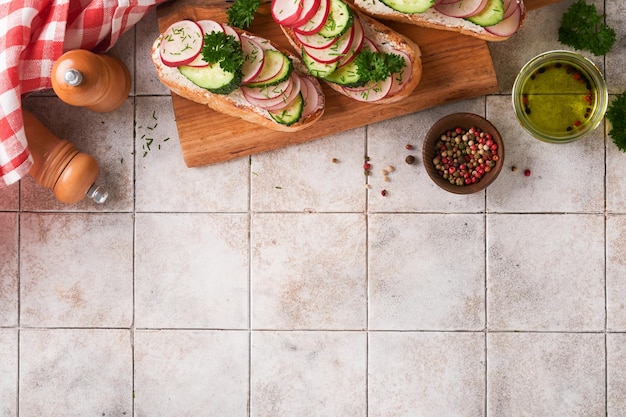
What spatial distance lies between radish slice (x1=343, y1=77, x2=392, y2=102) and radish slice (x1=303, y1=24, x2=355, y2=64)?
113 mm

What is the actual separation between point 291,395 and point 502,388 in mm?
655

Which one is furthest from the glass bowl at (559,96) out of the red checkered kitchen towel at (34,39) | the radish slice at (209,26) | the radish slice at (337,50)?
the red checkered kitchen towel at (34,39)

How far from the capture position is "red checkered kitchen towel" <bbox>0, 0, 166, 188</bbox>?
5.72ft

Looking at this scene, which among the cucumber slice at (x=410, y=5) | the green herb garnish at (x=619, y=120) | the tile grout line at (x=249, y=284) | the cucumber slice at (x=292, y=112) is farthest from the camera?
the tile grout line at (x=249, y=284)

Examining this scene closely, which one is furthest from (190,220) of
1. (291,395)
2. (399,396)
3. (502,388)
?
(502,388)

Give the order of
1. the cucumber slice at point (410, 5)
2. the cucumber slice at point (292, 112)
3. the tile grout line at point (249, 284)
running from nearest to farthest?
the cucumber slice at point (410, 5) → the cucumber slice at point (292, 112) → the tile grout line at point (249, 284)

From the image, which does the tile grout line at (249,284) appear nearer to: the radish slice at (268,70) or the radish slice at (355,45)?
the radish slice at (268,70)

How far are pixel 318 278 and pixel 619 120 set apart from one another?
1.01m

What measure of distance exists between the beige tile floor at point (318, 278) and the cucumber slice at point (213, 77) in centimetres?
30

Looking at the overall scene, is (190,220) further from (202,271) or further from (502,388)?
(502,388)

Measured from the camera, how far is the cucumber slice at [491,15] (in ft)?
5.48

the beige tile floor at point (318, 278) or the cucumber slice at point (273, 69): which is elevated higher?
the cucumber slice at point (273, 69)

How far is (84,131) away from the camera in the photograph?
6.48 feet

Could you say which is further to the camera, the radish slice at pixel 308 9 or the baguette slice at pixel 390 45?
the baguette slice at pixel 390 45
